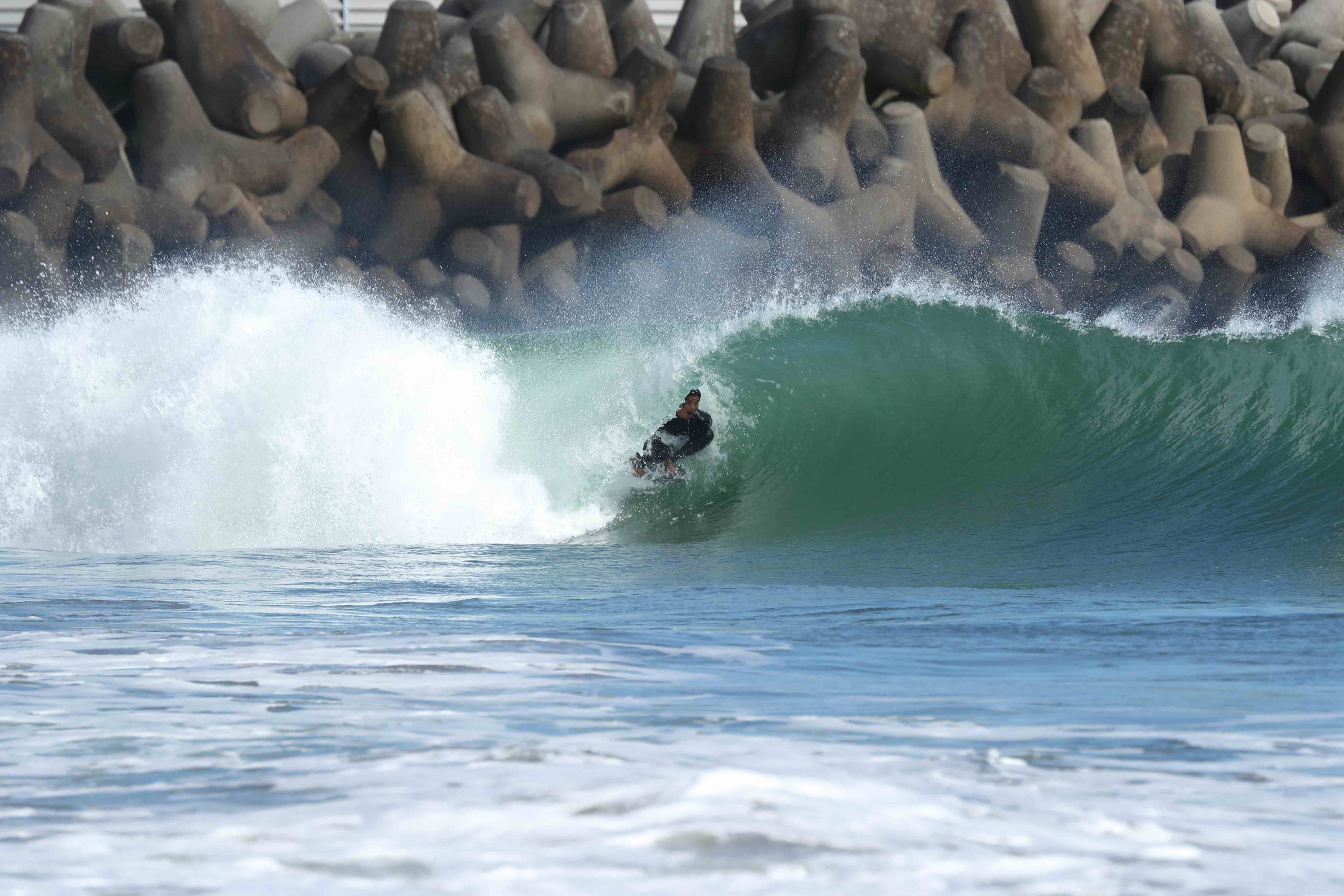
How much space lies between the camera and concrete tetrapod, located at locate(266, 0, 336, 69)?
1295 cm

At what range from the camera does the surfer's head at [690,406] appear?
7.64m

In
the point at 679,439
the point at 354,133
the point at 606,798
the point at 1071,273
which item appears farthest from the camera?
the point at 1071,273

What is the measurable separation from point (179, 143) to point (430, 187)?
6.82ft

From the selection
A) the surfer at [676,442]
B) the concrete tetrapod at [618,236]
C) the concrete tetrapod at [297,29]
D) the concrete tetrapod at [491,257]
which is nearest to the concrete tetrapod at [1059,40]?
the concrete tetrapod at [618,236]

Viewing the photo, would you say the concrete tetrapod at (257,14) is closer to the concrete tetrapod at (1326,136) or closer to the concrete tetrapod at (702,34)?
the concrete tetrapod at (702,34)

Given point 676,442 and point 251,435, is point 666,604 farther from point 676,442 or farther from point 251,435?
point 251,435

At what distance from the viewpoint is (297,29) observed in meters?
13.1

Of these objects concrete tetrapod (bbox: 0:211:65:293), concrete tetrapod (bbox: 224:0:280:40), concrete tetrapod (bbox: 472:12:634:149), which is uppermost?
concrete tetrapod (bbox: 224:0:280:40)

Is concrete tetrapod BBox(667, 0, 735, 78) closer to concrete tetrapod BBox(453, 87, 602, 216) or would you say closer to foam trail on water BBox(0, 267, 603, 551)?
concrete tetrapod BBox(453, 87, 602, 216)

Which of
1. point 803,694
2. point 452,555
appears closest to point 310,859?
point 803,694

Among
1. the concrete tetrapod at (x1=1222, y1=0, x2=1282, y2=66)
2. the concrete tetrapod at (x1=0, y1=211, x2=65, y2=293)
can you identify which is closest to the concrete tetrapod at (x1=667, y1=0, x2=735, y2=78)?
the concrete tetrapod at (x1=0, y1=211, x2=65, y2=293)

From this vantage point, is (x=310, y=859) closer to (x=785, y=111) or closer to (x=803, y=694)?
(x=803, y=694)

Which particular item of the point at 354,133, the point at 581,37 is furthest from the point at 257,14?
the point at 581,37

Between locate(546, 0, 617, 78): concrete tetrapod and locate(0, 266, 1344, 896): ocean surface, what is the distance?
237 cm
